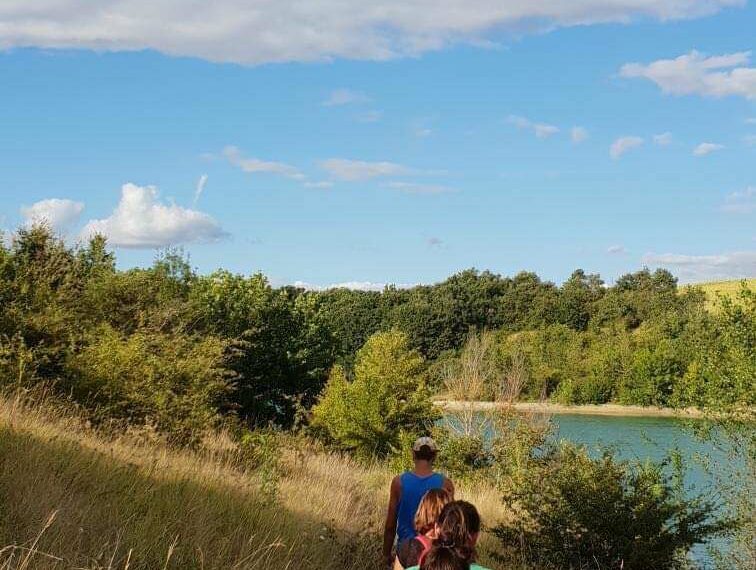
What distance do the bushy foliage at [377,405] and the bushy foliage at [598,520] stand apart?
24204 mm

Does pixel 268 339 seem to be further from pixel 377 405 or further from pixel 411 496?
pixel 411 496

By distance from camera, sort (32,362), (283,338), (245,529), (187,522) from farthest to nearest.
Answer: (283,338)
(32,362)
(245,529)
(187,522)

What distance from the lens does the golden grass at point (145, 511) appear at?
5199 millimetres

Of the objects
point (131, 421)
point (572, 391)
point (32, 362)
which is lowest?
point (572, 391)

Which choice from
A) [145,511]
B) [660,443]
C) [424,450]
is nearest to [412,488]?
[424,450]

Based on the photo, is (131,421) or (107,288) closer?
(131,421)

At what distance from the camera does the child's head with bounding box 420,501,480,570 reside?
117 inches

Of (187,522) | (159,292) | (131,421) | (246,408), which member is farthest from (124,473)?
(246,408)

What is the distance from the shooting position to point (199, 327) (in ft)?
104

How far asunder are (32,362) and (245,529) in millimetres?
6762

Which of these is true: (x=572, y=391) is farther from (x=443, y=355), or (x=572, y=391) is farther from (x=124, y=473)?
(x=124, y=473)

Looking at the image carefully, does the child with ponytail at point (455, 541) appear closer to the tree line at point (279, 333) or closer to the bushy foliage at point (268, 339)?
the tree line at point (279, 333)

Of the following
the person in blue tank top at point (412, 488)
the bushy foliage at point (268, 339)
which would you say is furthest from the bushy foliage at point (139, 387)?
the bushy foliage at point (268, 339)

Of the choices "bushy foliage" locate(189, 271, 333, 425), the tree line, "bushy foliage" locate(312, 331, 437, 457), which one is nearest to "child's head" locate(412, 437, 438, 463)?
the tree line
